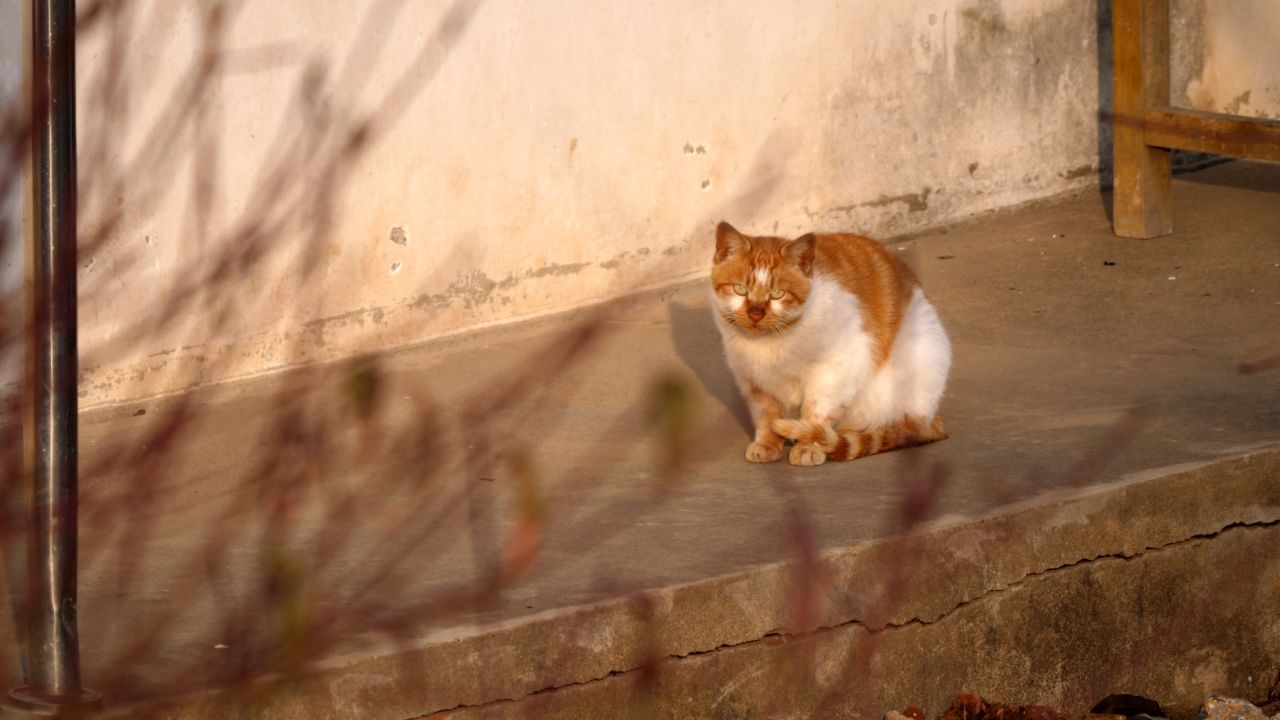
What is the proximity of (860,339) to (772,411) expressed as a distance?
0.31m

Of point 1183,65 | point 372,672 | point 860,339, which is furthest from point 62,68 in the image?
point 1183,65

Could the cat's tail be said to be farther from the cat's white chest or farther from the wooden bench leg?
the wooden bench leg

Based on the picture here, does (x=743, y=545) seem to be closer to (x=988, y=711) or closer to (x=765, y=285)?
(x=988, y=711)

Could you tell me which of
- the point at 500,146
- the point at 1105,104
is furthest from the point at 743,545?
the point at 1105,104

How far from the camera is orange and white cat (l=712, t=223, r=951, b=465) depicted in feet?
14.6

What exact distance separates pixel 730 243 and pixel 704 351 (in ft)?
3.86

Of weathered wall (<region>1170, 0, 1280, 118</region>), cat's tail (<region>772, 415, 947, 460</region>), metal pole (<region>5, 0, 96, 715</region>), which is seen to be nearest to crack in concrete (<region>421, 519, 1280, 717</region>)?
cat's tail (<region>772, 415, 947, 460</region>)

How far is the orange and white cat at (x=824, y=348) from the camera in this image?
14.6 feet

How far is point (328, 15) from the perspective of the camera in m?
5.44

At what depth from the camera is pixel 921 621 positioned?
3832mm

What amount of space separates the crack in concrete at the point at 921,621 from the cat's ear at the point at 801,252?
98cm

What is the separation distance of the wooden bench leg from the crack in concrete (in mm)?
2656

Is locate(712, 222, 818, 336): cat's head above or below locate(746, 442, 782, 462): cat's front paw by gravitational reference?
above

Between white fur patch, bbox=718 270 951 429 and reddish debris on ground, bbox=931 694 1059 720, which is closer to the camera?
reddish debris on ground, bbox=931 694 1059 720
